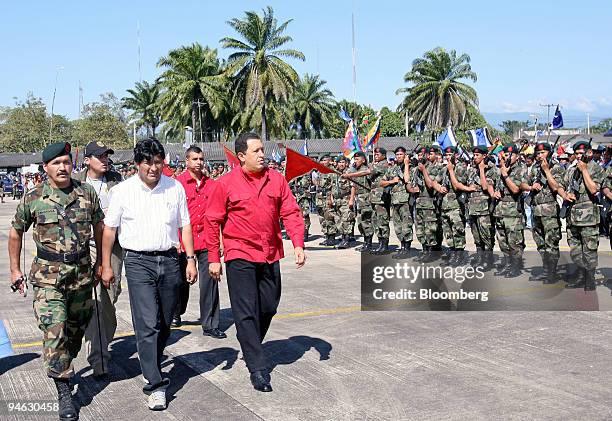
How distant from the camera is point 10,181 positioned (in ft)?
169

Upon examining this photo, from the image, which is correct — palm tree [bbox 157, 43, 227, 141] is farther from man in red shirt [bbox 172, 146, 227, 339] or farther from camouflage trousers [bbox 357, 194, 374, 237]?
man in red shirt [bbox 172, 146, 227, 339]

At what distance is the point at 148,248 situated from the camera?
5.46m

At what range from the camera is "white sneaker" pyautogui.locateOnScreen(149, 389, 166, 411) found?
17.1ft

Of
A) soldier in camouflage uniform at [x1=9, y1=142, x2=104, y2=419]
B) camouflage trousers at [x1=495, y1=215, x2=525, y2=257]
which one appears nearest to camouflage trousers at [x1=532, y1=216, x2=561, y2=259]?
camouflage trousers at [x1=495, y1=215, x2=525, y2=257]

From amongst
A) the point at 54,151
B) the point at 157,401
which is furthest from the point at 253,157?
the point at 157,401

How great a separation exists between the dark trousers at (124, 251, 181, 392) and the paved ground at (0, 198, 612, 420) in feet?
1.01

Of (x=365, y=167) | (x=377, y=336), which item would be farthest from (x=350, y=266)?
(x=377, y=336)

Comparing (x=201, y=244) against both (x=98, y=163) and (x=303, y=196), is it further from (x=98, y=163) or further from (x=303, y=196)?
(x=303, y=196)

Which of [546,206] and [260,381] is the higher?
[546,206]

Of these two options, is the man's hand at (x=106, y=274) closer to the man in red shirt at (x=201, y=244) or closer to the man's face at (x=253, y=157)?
the man's face at (x=253, y=157)

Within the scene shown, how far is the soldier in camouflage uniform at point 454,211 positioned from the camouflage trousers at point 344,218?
11.8 feet

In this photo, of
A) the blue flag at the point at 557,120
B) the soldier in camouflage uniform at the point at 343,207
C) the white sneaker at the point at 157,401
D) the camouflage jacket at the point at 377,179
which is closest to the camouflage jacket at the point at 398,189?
the camouflage jacket at the point at 377,179

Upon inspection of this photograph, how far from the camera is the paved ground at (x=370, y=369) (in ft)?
16.9

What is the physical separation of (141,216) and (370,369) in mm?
2271
